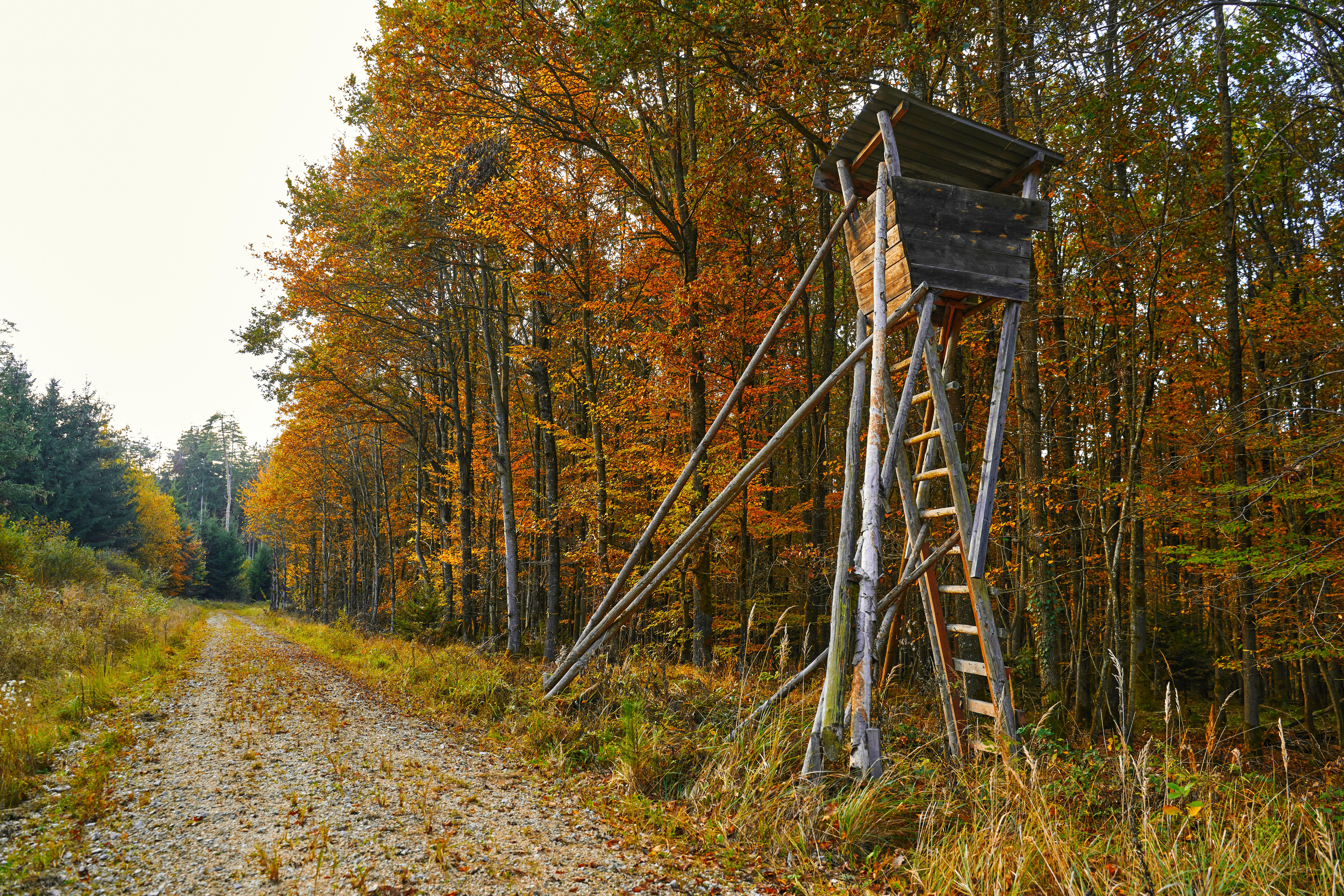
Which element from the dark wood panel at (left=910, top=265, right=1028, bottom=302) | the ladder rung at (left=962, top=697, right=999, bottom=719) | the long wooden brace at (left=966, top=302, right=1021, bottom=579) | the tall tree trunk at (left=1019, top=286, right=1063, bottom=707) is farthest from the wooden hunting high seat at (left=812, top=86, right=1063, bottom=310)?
the ladder rung at (left=962, top=697, right=999, bottom=719)

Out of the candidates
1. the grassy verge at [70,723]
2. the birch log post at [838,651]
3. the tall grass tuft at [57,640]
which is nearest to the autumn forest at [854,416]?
the birch log post at [838,651]

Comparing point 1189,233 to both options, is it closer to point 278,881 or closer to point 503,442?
point 503,442

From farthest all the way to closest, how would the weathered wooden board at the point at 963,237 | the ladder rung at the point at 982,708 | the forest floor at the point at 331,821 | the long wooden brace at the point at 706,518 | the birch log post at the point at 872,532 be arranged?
the long wooden brace at the point at 706,518 → the weathered wooden board at the point at 963,237 → the ladder rung at the point at 982,708 → the birch log post at the point at 872,532 → the forest floor at the point at 331,821

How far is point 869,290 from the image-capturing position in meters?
5.84

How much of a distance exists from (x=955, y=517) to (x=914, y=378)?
1227 mm

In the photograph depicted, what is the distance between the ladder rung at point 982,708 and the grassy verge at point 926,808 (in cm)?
34

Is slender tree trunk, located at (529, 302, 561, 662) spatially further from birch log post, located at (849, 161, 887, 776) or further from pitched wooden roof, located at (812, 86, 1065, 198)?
birch log post, located at (849, 161, 887, 776)

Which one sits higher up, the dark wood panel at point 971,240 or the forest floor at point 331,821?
the dark wood panel at point 971,240

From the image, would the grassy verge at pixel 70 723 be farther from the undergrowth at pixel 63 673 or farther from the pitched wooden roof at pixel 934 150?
the pitched wooden roof at pixel 934 150

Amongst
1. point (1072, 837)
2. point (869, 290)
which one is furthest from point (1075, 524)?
point (1072, 837)

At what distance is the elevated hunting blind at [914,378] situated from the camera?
4.53 meters

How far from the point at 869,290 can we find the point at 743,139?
190 inches

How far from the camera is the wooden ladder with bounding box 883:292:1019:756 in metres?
4.59

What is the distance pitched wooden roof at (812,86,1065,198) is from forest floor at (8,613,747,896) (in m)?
5.84
